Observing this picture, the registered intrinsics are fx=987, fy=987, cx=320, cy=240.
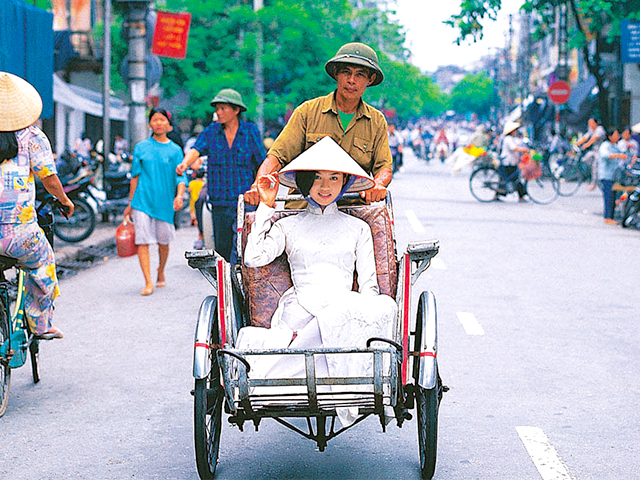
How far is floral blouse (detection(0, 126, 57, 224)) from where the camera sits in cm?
556

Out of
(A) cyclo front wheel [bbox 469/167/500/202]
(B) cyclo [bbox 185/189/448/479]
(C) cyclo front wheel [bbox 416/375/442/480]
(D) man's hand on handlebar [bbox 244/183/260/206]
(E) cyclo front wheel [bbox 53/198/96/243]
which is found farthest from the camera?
(A) cyclo front wheel [bbox 469/167/500/202]

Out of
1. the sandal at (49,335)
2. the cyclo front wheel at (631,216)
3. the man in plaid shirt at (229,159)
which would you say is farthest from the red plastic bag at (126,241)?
the cyclo front wheel at (631,216)

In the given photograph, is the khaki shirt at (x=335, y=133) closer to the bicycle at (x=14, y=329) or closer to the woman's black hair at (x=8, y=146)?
the woman's black hair at (x=8, y=146)

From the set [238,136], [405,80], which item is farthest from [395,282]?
[405,80]

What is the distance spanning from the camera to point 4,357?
17.9ft

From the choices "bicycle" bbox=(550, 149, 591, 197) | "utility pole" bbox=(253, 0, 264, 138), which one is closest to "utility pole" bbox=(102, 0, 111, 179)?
"bicycle" bbox=(550, 149, 591, 197)

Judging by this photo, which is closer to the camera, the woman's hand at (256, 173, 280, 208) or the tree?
the woman's hand at (256, 173, 280, 208)

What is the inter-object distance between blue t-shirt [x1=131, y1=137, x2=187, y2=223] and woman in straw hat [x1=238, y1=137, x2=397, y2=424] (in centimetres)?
469

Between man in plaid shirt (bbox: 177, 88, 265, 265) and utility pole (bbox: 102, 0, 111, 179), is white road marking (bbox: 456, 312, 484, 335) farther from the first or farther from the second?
utility pole (bbox: 102, 0, 111, 179)

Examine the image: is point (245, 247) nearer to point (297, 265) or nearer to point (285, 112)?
point (297, 265)

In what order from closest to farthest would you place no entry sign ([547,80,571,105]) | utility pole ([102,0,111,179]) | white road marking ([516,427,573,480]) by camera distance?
white road marking ([516,427,573,480]) → utility pole ([102,0,111,179]) → no entry sign ([547,80,571,105])

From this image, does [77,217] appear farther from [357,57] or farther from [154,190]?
[357,57]

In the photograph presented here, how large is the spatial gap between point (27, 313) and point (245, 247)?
1803 millimetres

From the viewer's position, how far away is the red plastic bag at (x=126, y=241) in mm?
9547
